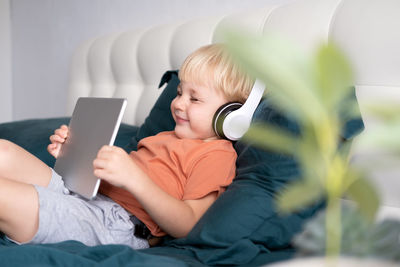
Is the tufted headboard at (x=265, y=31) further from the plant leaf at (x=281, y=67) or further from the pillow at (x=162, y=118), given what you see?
the pillow at (x=162, y=118)

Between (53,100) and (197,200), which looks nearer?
(197,200)

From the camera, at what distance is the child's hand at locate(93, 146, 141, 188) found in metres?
0.98

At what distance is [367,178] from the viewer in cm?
37

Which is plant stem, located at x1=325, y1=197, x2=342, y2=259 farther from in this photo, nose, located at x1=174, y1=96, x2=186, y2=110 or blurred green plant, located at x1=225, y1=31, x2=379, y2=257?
nose, located at x1=174, y1=96, x2=186, y2=110

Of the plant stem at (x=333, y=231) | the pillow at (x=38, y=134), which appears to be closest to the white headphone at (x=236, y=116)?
the pillow at (x=38, y=134)

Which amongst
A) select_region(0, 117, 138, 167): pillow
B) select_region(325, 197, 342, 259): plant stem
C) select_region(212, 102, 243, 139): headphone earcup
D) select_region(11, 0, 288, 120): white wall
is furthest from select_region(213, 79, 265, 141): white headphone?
select_region(11, 0, 288, 120): white wall

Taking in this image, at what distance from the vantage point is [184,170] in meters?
1.19

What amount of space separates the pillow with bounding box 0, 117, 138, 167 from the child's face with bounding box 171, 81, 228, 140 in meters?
0.40

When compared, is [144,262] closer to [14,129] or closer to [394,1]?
[394,1]

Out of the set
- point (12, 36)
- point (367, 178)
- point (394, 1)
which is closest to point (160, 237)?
point (394, 1)

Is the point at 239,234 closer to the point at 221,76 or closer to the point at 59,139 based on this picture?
the point at 221,76

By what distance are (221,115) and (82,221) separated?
16.1 inches

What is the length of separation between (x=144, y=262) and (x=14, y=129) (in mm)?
1292

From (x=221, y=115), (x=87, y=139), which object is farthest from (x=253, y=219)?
(x=87, y=139)
